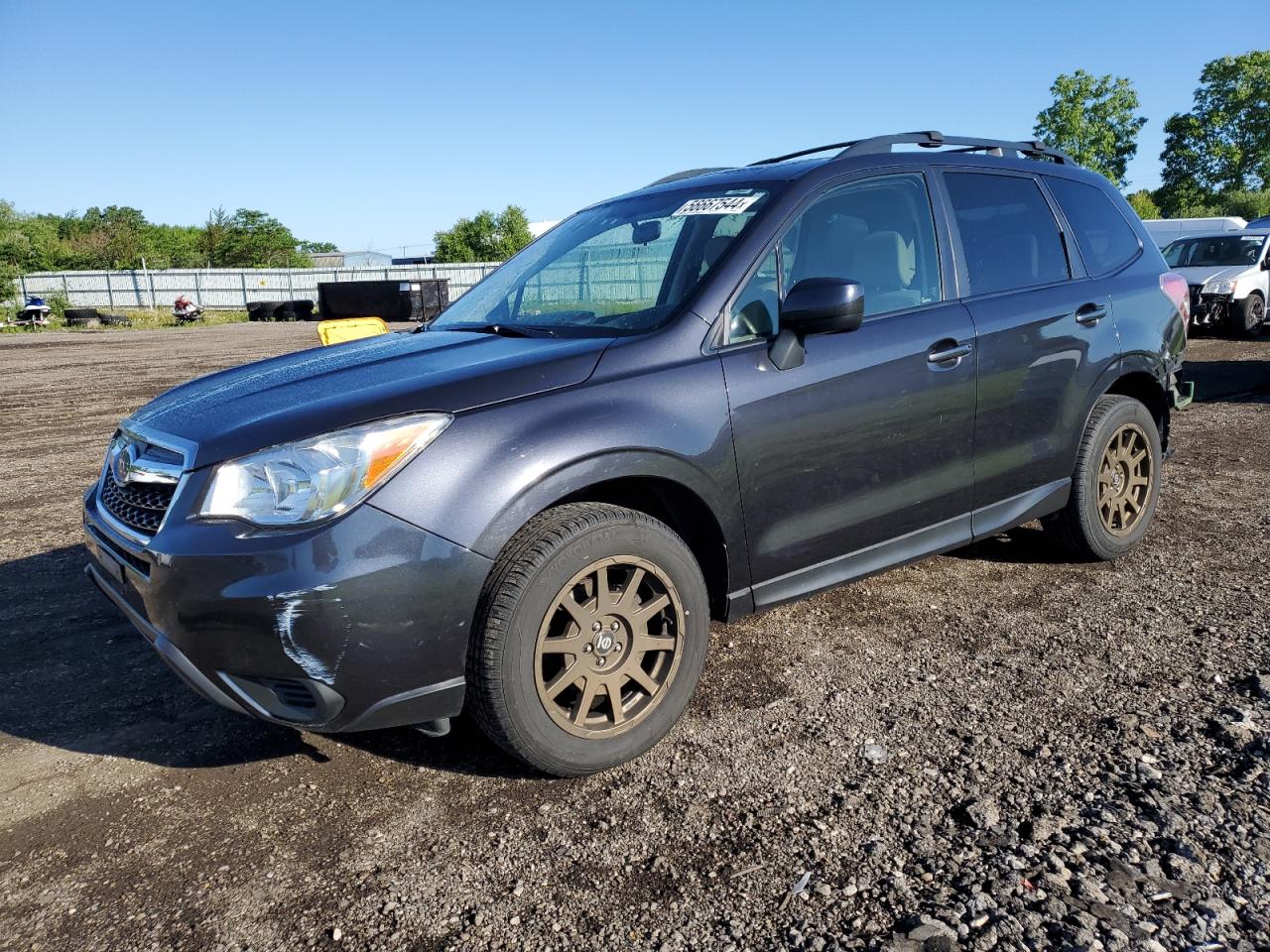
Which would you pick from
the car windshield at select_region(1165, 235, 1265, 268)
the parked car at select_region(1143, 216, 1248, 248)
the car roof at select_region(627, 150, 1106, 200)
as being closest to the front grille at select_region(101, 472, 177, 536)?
the car roof at select_region(627, 150, 1106, 200)

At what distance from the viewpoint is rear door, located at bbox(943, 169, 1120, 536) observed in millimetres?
3691

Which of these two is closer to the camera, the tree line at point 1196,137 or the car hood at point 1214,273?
the car hood at point 1214,273

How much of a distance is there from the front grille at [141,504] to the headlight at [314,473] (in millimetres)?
252

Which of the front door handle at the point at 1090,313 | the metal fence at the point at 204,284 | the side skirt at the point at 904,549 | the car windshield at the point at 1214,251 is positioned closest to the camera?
the side skirt at the point at 904,549

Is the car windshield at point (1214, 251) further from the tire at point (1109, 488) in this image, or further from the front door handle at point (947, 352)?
the front door handle at point (947, 352)

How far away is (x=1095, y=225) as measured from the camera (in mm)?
4359

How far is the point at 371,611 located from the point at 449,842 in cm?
68

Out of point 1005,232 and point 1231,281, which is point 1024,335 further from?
point 1231,281

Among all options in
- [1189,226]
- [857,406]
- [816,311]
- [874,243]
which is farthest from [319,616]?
[1189,226]

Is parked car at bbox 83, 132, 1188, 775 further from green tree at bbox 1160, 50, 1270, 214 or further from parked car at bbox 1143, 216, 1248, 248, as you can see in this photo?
green tree at bbox 1160, 50, 1270, 214

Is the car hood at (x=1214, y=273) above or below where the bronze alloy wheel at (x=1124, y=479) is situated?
above

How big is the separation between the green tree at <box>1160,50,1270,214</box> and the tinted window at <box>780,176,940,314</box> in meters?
77.3

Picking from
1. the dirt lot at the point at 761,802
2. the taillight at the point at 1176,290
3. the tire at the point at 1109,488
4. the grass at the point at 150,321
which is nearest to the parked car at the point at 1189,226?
the taillight at the point at 1176,290

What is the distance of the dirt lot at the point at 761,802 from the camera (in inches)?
84.4
